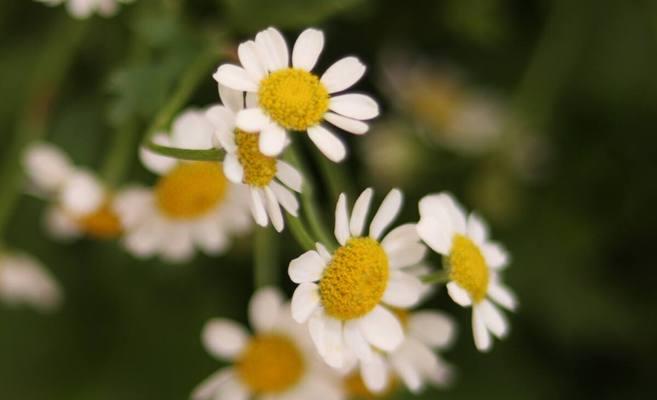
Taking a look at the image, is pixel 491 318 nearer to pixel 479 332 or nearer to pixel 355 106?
pixel 479 332

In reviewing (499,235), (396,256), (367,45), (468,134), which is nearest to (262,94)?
(396,256)

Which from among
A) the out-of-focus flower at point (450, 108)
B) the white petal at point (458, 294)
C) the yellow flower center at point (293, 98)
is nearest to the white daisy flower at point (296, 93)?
the yellow flower center at point (293, 98)

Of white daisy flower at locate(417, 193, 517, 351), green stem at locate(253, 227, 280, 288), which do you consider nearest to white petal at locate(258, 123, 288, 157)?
white daisy flower at locate(417, 193, 517, 351)

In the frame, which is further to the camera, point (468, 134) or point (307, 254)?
point (468, 134)

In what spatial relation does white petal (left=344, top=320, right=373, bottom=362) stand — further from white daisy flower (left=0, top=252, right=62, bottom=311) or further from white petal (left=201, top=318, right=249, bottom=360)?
white daisy flower (left=0, top=252, right=62, bottom=311)

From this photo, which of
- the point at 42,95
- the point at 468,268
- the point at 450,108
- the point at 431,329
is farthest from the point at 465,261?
the point at 450,108

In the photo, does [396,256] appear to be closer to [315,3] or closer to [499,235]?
[315,3]
